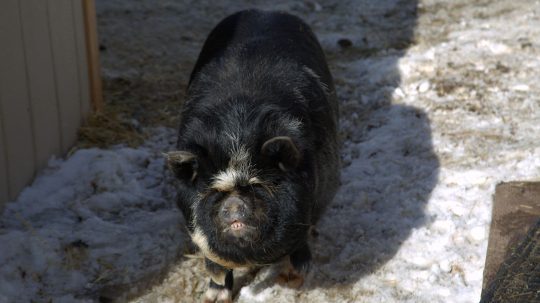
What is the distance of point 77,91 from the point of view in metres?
5.45

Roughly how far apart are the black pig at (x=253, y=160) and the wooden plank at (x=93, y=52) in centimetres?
171

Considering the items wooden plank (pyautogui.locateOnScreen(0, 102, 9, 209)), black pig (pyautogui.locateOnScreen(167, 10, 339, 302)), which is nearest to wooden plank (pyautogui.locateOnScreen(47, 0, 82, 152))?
wooden plank (pyautogui.locateOnScreen(0, 102, 9, 209))

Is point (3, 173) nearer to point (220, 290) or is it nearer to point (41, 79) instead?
point (41, 79)

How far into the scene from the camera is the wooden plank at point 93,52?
5.54m

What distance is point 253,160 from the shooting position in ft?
10.6

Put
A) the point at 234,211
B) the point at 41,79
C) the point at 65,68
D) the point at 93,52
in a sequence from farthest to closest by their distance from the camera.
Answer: the point at 93,52, the point at 65,68, the point at 41,79, the point at 234,211

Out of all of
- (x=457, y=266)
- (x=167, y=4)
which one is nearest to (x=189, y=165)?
(x=457, y=266)

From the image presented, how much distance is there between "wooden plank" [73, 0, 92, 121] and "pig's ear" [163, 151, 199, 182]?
8.10 feet

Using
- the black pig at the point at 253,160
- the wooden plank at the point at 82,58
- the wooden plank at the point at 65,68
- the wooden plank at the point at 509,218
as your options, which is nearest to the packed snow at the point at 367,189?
the wooden plank at the point at 509,218

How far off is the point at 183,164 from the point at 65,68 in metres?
2.32

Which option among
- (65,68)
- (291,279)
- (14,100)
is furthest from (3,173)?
(291,279)

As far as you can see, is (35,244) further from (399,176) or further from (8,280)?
(399,176)

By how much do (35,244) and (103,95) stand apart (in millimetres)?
2264

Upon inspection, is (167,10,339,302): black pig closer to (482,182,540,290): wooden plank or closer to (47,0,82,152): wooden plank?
(482,182,540,290): wooden plank
